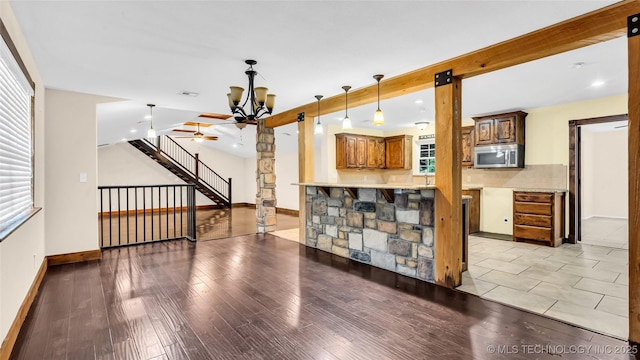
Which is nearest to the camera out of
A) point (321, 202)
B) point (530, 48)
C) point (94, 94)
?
point (530, 48)

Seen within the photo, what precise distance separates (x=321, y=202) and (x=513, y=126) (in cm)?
365

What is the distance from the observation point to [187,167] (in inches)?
447

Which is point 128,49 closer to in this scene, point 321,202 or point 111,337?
point 111,337

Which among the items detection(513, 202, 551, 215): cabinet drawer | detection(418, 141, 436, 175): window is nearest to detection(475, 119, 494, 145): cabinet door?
detection(513, 202, 551, 215): cabinet drawer

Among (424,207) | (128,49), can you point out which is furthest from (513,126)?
(128,49)

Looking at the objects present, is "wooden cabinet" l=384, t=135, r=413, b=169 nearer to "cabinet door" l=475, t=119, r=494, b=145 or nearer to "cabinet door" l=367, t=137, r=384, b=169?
"cabinet door" l=367, t=137, r=384, b=169

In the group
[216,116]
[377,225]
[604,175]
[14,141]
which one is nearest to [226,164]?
[216,116]

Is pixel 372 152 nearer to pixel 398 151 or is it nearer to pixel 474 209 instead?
pixel 398 151

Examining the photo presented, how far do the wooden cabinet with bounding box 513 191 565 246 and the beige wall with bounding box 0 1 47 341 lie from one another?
6232mm

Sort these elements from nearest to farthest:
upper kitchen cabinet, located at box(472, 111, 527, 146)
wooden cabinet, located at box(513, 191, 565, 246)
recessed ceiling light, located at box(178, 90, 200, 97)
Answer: recessed ceiling light, located at box(178, 90, 200, 97) < wooden cabinet, located at box(513, 191, 565, 246) < upper kitchen cabinet, located at box(472, 111, 527, 146)

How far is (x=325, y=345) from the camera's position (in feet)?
7.19

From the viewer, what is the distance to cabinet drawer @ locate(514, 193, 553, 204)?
4.98 m

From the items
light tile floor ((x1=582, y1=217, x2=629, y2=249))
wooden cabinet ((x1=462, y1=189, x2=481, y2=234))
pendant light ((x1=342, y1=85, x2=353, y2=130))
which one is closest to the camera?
pendant light ((x1=342, y1=85, x2=353, y2=130))

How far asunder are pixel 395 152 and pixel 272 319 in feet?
19.1
